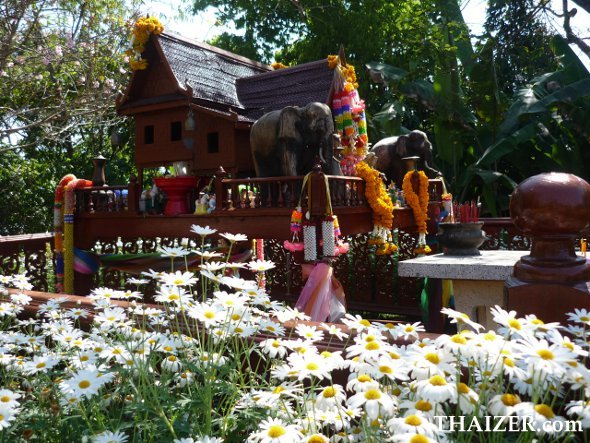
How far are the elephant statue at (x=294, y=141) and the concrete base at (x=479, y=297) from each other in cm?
396

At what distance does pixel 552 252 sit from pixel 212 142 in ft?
24.9

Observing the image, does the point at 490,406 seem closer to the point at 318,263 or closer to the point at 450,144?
the point at 318,263

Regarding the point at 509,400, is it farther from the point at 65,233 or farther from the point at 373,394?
the point at 65,233

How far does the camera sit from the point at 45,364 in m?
1.53

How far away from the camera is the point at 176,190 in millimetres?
7699

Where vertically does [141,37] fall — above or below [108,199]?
above

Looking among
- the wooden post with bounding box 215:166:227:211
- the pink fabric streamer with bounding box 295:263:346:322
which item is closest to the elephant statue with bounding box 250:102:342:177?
the wooden post with bounding box 215:166:227:211

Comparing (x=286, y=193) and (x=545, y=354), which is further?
A: (x=286, y=193)

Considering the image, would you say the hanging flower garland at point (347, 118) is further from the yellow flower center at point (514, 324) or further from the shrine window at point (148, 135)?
the yellow flower center at point (514, 324)

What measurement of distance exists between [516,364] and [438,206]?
26.1 feet

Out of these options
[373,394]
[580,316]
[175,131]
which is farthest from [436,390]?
[175,131]

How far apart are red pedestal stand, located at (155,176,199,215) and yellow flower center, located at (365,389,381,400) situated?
6.72 metres

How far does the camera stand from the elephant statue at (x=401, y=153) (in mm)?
9094

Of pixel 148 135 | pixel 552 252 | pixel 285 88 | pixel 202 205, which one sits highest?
pixel 285 88
